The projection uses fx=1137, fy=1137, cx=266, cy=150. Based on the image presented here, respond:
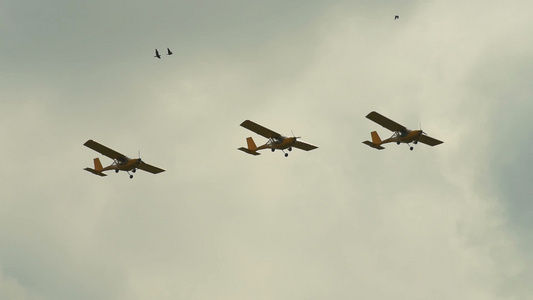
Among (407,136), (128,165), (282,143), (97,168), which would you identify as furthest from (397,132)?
(97,168)

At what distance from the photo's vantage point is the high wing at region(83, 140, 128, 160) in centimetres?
11131

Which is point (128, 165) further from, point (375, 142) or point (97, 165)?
point (375, 142)

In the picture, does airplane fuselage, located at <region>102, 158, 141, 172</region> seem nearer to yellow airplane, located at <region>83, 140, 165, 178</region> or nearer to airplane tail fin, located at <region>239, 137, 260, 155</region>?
yellow airplane, located at <region>83, 140, 165, 178</region>

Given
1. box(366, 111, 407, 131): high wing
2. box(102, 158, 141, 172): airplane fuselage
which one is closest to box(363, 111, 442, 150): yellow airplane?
box(366, 111, 407, 131): high wing

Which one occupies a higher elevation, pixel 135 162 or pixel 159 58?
pixel 159 58

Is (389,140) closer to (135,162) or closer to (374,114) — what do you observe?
(374,114)

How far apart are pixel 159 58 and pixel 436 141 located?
30.3 metres

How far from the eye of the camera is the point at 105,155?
11281cm

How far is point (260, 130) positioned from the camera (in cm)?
11400

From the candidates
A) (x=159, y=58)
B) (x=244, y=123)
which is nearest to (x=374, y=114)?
(x=244, y=123)

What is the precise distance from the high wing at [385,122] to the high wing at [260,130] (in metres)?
9.55

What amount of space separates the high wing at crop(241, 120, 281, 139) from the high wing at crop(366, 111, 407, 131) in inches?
376

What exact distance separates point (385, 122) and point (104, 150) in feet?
92.4

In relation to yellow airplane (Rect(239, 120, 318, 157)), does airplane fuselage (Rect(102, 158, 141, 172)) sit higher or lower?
lower
